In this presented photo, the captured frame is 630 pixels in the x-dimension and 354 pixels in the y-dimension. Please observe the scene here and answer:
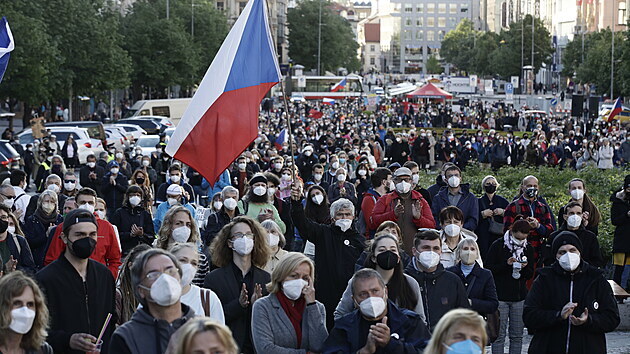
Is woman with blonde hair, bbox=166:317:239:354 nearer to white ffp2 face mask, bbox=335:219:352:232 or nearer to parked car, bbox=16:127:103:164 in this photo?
white ffp2 face mask, bbox=335:219:352:232

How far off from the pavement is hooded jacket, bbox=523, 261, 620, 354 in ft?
10.4

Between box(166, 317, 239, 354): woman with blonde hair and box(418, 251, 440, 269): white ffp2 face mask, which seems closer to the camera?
box(166, 317, 239, 354): woman with blonde hair

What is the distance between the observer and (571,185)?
12.7m

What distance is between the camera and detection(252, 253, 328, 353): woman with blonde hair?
7.02 m

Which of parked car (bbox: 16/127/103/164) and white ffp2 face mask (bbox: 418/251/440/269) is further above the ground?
white ffp2 face mask (bbox: 418/251/440/269)

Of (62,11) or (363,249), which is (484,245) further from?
(62,11)

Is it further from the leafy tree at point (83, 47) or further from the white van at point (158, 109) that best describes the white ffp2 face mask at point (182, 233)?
the white van at point (158, 109)

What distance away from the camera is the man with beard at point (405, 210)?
11961 mm

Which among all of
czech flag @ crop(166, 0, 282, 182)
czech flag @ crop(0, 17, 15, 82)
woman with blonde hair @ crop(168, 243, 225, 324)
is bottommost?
woman with blonde hair @ crop(168, 243, 225, 324)

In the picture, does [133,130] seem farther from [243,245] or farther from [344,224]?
[243,245]

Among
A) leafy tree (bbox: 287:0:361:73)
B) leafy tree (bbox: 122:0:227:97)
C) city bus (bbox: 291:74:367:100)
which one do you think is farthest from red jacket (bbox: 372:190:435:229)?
leafy tree (bbox: 287:0:361:73)

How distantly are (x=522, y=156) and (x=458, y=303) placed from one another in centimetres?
2952

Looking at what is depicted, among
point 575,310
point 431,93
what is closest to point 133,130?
point 431,93

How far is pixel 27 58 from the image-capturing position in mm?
46094
